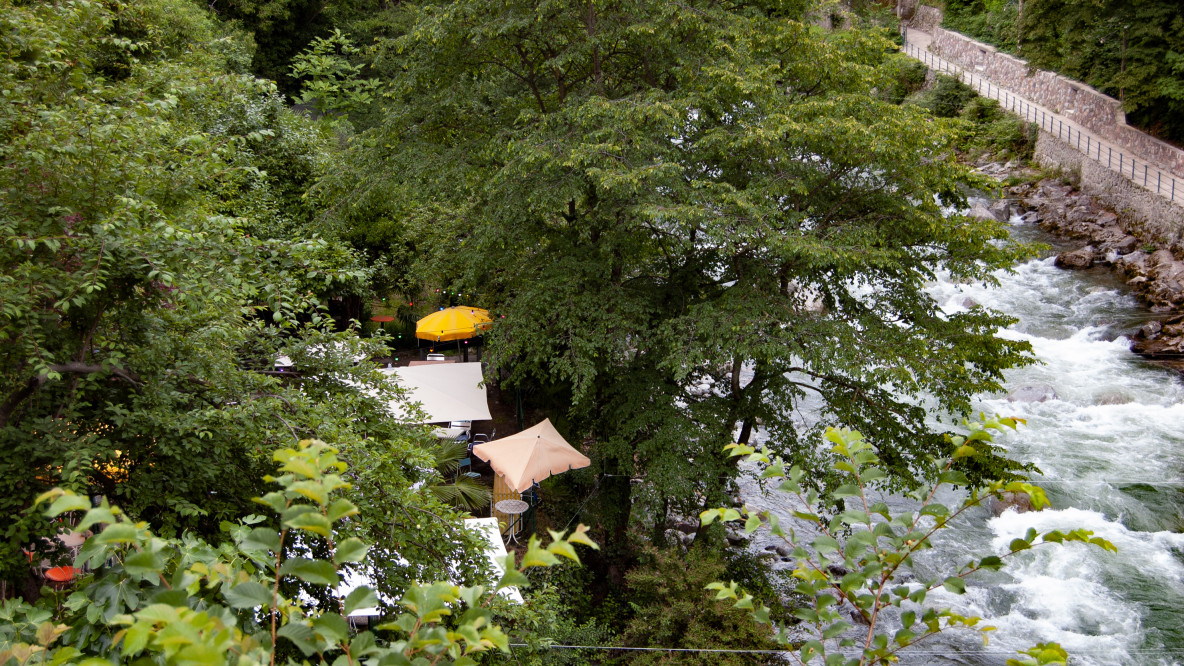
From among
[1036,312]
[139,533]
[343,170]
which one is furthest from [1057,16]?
[139,533]

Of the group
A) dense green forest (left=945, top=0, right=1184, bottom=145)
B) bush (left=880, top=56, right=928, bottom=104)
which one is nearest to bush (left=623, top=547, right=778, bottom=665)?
dense green forest (left=945, top=0, right=1184, bottom=145)

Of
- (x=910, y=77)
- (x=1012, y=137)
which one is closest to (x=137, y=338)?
(x=1012, y=137)

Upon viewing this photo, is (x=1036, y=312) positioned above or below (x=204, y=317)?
below

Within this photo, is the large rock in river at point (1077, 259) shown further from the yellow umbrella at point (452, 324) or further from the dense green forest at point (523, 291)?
the yellow umbrella at point (452, 324)

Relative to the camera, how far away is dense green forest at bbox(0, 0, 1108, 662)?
4902 mm

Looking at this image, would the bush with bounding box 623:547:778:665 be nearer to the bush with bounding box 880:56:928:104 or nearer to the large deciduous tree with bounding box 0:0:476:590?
the large deciduous tree with bounding box 0:0:476:590

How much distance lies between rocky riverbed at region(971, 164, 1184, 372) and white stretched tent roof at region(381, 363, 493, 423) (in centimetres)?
1472

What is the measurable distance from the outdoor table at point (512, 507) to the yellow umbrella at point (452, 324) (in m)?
3.93

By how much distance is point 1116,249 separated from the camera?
72.5 ft

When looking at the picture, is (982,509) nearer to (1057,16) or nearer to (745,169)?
(745,169)

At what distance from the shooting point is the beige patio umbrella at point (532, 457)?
11102 mm

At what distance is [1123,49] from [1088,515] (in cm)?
1682

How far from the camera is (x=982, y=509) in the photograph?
1398cm

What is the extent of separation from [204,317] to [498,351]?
14.8 ft
